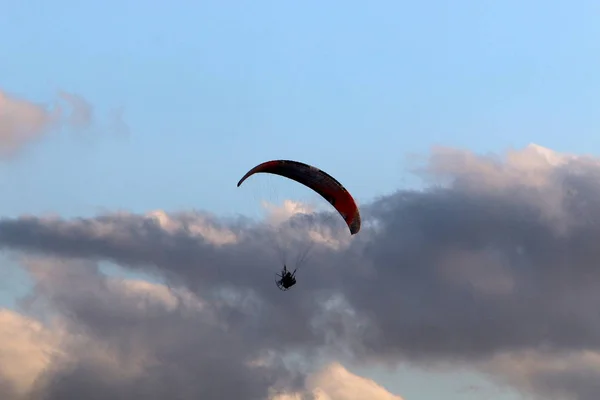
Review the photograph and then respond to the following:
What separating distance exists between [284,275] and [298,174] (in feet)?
33.3

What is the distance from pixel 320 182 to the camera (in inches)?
3024

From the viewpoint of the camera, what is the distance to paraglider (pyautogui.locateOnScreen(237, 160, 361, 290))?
73.3 m

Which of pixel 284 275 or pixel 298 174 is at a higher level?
pixel 298 174

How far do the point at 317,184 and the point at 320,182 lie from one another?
2.31 feet

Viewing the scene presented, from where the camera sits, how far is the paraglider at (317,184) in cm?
7331

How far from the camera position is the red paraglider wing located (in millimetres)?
Answer: 74625

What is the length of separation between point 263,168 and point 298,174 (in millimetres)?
4342

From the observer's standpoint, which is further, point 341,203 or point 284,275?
point 341,203

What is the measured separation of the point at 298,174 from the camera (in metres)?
76.4

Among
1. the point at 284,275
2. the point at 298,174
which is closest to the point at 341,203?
the point at 298,174

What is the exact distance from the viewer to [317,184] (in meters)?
77.4

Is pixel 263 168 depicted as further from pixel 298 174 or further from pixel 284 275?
pixel 284 275

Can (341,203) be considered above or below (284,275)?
above

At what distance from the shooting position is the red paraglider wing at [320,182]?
245 feet
